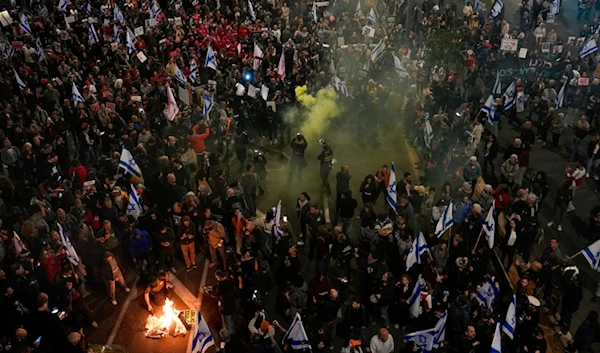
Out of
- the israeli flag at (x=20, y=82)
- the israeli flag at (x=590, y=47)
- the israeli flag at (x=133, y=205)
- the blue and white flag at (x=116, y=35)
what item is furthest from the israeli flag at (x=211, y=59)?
the israeli flag at (x=590, y=47)

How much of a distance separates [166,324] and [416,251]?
5830 mm

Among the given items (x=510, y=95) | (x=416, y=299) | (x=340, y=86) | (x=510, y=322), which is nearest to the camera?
(x=510, y=322)

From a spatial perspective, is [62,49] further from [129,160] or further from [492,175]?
[492,175]

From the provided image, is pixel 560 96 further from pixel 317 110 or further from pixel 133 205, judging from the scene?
pixel 133 205

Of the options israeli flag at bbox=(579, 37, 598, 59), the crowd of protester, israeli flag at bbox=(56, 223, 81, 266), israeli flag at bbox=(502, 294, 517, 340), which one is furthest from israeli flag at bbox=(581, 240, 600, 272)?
israeli flag at bbox=(579, 37, 598, 59)

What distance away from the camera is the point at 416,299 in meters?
11.3

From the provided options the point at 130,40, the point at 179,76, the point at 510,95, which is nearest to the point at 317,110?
the point at 179,76

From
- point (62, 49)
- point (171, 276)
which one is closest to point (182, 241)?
point (171, 276)

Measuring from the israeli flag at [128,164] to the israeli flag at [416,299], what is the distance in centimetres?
793

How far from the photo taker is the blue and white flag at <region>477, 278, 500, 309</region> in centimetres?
1130

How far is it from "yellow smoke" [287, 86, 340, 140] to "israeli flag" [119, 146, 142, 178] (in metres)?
7.39

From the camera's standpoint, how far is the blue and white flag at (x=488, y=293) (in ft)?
37.1

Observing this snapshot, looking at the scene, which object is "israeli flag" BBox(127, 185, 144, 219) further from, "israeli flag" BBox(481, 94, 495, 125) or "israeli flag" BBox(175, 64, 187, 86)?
"israeli flag" BBox(481, 94, 495, 125)

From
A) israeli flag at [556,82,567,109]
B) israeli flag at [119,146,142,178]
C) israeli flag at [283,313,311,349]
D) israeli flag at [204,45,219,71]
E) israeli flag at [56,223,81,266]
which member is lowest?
israeli flag at [283,313,311,349]
